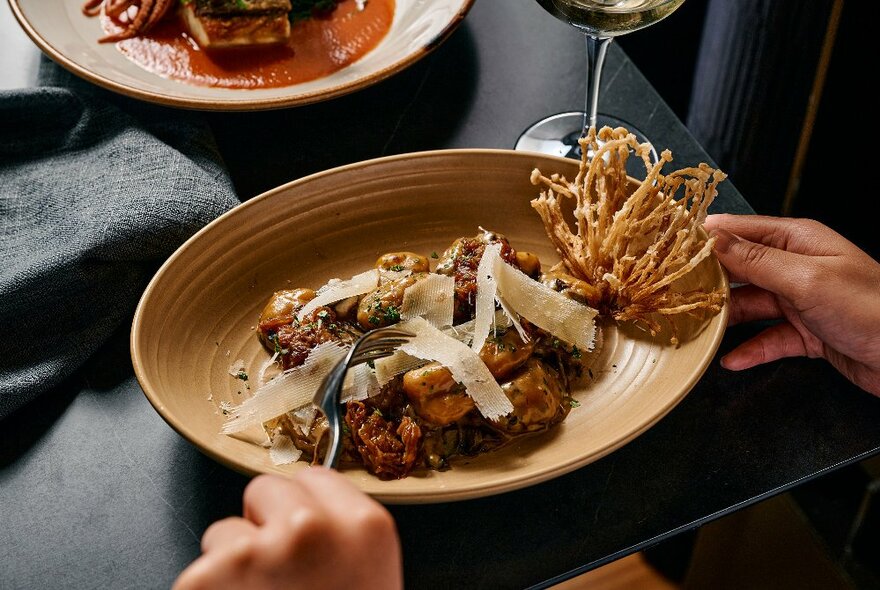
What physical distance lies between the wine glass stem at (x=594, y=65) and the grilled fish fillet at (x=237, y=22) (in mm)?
706

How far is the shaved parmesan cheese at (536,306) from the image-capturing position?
119 cm

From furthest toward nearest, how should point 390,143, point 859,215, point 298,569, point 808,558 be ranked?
point 859,215 < point 808,558 < point 390,143 < point 298,569

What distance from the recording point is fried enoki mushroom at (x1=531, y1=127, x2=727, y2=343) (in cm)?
127

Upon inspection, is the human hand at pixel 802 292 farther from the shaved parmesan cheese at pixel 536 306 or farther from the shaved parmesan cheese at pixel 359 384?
the shaved parmesan cheese at pixel 359 384

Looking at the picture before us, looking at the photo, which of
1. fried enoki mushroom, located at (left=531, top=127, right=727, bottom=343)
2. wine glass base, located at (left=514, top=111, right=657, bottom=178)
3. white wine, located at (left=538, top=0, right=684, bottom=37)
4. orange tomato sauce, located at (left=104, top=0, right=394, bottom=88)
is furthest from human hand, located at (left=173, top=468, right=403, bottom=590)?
orange tomato sauce, located at (left=104, top=0, right=394, bottom=88)

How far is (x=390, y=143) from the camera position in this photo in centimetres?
175

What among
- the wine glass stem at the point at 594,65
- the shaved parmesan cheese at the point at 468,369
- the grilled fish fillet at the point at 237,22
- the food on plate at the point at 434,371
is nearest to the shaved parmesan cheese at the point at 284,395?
the food on plate at the point at 434,371

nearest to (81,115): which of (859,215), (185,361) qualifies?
(185,361)

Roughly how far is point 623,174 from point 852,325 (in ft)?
1.24

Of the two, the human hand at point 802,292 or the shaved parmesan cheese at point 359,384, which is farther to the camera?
the human hand at point 802,292

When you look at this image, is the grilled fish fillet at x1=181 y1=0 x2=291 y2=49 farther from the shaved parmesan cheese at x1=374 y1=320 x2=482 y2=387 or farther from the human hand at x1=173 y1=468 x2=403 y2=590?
the human hand at x1=173 y1=468 x2=403 y2=590

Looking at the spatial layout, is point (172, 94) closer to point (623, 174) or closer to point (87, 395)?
point (87, 395)

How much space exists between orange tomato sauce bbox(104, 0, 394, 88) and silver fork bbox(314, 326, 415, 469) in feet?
2.84

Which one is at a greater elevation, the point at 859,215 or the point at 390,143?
the point at 390,143
